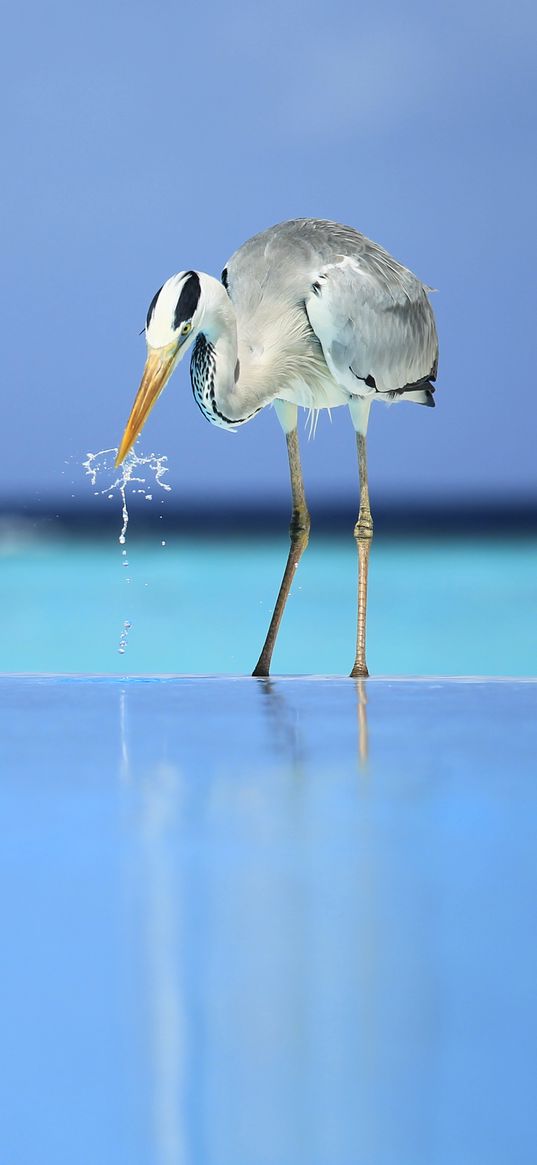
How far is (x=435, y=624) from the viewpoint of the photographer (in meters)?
9.85

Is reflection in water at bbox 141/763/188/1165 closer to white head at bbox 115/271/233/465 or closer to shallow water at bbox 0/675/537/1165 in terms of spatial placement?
shallow water at bbox 0/675/537/1165

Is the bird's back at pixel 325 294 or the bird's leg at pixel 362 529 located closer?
the bird's back at pixel 325 294

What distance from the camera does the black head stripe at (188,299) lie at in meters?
2.60

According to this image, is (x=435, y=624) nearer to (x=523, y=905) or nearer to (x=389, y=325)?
(x=389, y=325)

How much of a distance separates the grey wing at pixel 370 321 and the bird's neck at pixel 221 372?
25cm

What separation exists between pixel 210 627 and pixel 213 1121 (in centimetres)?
855

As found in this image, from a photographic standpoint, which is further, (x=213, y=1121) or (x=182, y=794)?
(x=182, y=794)

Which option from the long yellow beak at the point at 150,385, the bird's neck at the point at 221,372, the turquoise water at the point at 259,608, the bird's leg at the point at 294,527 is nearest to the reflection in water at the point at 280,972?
the long yellow beak at the point at 150,385

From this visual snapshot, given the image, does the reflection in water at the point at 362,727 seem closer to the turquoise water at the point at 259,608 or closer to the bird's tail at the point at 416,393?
the bird's tail at the point at 416,393

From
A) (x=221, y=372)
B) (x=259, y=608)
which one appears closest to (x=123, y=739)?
(x=221, y=372)

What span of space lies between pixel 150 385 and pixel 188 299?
7.1 inches

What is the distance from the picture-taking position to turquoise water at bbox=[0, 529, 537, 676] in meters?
8.37

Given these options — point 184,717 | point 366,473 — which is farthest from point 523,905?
point 366,473

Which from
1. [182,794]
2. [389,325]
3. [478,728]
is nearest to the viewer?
[182,794]
